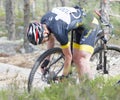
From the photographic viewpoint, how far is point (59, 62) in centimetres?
687

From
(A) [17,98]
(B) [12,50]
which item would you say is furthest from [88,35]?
(B) [12,50]

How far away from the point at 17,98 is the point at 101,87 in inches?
35.8

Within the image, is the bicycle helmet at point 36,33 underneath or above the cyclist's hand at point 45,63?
above

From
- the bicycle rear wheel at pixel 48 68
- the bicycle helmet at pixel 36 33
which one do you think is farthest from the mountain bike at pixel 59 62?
the bicycle helmet at pixel 36 33

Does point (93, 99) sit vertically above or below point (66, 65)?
above

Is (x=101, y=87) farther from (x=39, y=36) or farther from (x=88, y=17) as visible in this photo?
(x=39, y=36)

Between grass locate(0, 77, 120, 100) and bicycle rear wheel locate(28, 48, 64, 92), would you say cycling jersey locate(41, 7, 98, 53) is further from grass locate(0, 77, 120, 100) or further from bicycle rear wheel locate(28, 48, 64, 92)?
grass locate(0, 77, 120, 100)

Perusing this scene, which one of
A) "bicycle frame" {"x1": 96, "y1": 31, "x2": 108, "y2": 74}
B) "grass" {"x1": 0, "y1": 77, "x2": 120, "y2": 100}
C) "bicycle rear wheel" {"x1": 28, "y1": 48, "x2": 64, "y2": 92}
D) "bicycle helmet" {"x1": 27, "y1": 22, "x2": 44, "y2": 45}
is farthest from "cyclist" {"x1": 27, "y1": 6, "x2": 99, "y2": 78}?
"grass" {"x1": 0, "y1": 77, "x2": 120, "y2": 100}

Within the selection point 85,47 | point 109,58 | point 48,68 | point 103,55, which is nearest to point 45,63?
point 48,68

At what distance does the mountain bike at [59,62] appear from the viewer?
21.8ft

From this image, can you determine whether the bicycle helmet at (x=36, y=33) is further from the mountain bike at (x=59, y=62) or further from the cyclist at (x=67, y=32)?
the mountain bike at (x=59, y=62)

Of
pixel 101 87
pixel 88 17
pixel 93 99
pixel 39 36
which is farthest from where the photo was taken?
pixel 39 36

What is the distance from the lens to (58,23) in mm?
6090

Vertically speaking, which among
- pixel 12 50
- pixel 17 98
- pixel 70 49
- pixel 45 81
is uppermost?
pixel 17 98
